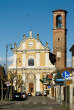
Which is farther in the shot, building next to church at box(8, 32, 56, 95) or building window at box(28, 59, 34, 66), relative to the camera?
building window at box(28, 59, 34, 66)

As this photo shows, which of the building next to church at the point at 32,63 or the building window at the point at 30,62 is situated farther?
the building window at the point at 30,62

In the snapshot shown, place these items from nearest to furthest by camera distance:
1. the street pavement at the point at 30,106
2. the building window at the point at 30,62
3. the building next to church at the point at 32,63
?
the street pavement at the point at 30,106 < the building next to church at the point at 32,63 < the building window at the point at 30,62

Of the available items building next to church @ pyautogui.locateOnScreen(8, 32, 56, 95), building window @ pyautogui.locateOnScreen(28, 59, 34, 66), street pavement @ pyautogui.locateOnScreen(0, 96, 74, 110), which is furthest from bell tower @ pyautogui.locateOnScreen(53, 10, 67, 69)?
street pavement @ pyautogui.locateOnScreen(0, 96, 74, 110)

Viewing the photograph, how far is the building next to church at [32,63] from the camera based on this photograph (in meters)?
109

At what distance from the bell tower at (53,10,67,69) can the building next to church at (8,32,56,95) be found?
267cm

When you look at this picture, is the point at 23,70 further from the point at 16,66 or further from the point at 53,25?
the point at 53,25

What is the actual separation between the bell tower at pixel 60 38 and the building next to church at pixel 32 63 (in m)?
2.67

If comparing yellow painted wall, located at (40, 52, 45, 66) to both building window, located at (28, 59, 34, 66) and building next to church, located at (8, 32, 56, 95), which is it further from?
building window, located at (28, 59, 34, 66)

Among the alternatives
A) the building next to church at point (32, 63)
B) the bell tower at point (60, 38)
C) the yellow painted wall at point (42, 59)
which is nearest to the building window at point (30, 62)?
the building next to church at point (32, 63)

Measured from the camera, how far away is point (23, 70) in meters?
110

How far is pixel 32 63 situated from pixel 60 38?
11.2m

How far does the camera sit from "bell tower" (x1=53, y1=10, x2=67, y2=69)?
109 m

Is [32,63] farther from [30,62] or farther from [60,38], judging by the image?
[60,38]

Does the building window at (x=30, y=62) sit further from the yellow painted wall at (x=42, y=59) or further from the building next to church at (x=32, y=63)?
the yellow painted wall at (x=42, y=59)
